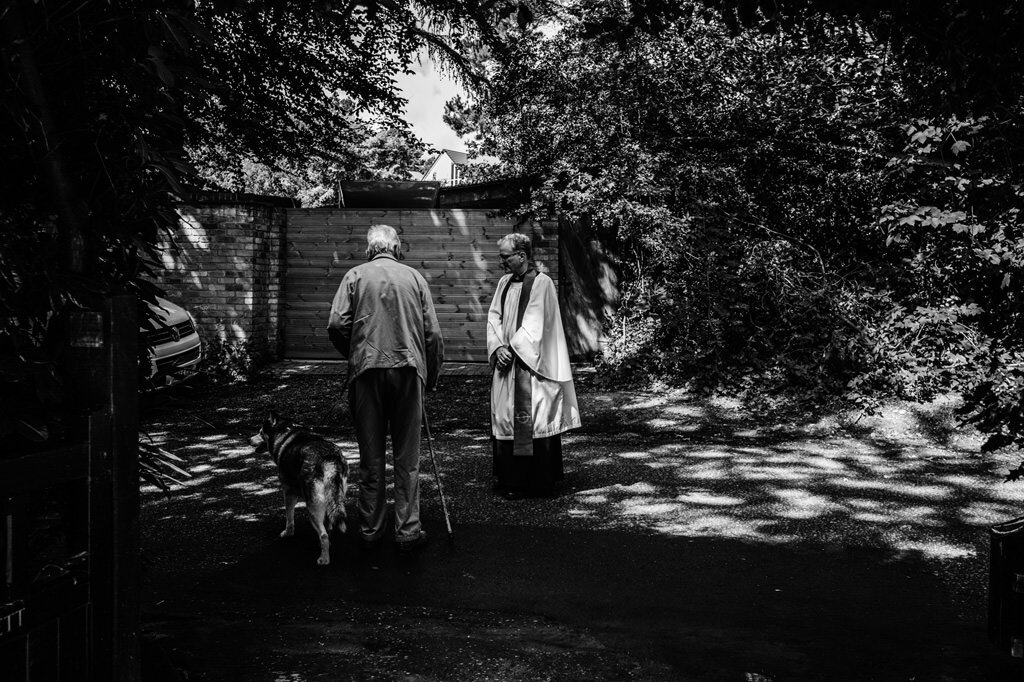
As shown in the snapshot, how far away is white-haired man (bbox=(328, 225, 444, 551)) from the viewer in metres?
5.57

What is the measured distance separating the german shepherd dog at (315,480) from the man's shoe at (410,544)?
1.22 feet

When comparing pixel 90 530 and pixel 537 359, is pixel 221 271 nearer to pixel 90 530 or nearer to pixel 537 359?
pixel 537 359

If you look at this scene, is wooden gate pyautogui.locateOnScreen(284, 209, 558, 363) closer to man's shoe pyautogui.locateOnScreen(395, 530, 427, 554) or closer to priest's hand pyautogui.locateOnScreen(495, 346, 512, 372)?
priest's hand pyautogui.locateOnScreen(495, 346, 512, 372)

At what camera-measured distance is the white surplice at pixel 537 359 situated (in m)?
6.99

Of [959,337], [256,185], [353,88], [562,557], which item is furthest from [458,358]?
[256,185]

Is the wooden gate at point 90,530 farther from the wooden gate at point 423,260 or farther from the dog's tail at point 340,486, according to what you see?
the wooden gate at point 423,260

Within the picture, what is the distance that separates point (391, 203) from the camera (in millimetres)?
13734

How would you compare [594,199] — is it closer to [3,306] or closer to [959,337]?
[959,337]

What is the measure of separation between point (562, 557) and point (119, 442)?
341 centimetres

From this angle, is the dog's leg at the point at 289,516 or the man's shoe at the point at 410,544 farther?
the dog's leg at the point at 289,516

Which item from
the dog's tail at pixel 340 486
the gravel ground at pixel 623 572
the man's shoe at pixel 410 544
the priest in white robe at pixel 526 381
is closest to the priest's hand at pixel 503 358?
the priest in white robe at pixel 526 381

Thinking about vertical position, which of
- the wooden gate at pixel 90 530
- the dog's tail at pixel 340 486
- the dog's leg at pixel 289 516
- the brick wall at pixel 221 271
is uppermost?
the brick wall at pixel 221 271

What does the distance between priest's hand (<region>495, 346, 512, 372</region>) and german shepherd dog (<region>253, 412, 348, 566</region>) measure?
1862mm

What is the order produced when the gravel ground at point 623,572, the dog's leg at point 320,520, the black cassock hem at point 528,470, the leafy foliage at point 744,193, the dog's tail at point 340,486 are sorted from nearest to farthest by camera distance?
1. the gravel ground at point 623,572
2. the dog's leg at point 320,520
3. the dog's tail at point 340,486
4. the black cassock hem at point 528,470
5. the leafy foliage at point 744,193
